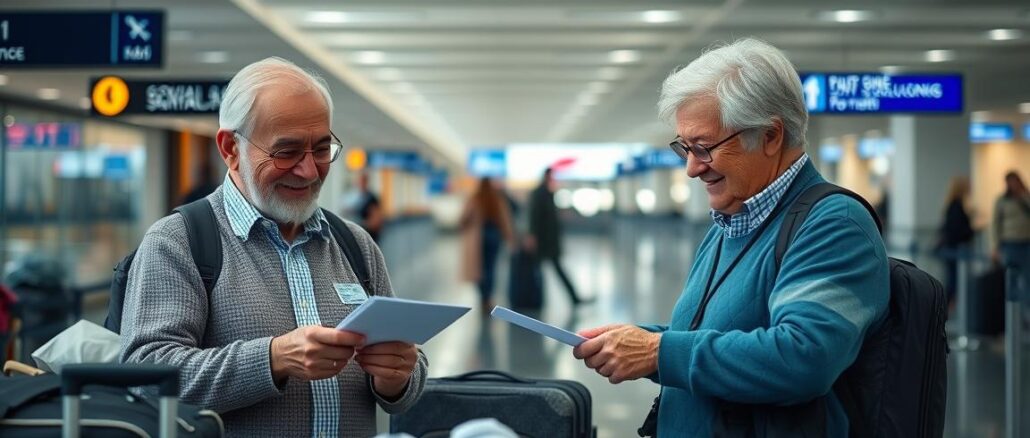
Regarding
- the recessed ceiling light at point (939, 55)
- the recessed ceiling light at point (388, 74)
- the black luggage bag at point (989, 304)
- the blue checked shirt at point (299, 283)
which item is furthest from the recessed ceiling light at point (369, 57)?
the blue checked shirt at point (299, 283)

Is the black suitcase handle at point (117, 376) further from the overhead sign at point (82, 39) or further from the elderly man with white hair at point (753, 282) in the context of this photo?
the overhead sign at point (82, 39)

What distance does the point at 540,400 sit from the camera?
3.14 metres

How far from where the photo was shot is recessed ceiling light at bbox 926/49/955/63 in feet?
48.2

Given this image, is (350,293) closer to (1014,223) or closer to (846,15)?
(846,15)

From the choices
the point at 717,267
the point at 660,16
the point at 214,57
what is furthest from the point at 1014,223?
the point at 717,267

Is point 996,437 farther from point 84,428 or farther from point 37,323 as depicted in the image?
point 37,323

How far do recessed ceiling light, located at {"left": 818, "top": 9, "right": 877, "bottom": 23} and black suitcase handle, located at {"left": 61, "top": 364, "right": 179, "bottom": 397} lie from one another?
10.1 m

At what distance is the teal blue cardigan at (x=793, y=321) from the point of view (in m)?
2.13

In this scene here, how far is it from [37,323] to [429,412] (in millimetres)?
6983

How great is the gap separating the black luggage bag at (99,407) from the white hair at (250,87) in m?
0.60

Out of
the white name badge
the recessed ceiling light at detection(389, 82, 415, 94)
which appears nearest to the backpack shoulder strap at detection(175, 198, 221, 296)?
the white name badge

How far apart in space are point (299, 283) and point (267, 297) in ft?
0.26

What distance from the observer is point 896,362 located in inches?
87.4

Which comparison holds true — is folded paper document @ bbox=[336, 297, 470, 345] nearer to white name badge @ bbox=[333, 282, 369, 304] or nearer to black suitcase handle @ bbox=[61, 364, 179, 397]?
white name badge @ bbox=[333, 282, 369, 304]
